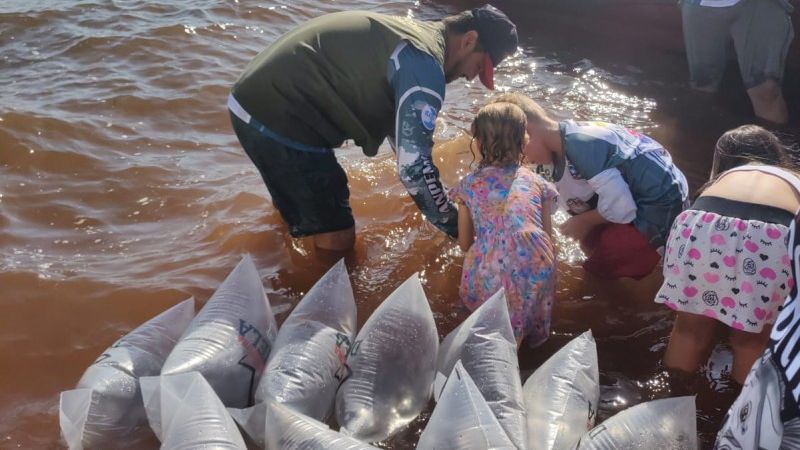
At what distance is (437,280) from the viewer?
4.17 m

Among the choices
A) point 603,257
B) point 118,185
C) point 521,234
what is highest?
point 521,234

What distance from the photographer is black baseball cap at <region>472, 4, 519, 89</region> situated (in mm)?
3658

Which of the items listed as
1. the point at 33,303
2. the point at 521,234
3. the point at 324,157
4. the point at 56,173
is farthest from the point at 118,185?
the point at 521,234

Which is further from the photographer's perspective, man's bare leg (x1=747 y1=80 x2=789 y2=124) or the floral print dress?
man's bare leg (x1=747 y1=80 x2=789 y2=124)

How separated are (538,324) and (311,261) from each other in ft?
5.10

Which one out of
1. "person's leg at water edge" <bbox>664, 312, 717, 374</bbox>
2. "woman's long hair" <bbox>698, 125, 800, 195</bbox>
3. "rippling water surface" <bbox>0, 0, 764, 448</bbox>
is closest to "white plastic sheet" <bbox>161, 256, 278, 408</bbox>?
"rippling water surface" <bbox>0, 0, 764, 448</bbox>

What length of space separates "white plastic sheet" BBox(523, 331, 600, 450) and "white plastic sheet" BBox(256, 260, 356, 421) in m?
0.80

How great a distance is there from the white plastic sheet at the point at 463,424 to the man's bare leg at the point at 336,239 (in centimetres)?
190

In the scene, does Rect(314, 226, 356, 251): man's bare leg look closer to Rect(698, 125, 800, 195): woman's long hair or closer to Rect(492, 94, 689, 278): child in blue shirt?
Rect(492, 94, 689, 278): child in blue shirt

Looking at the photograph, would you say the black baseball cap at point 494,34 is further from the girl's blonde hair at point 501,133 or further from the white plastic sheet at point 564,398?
the white plastic sheet at point 564,398

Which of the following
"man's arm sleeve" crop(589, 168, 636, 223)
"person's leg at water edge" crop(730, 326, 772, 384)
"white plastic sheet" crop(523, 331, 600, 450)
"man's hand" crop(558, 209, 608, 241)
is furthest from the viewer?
"man's hand" crop(558, 209, 608, 241)

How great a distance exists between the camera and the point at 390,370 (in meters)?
2.88

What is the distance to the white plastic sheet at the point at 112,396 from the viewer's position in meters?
2.60

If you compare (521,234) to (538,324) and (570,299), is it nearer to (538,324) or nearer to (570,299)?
(538,324)
